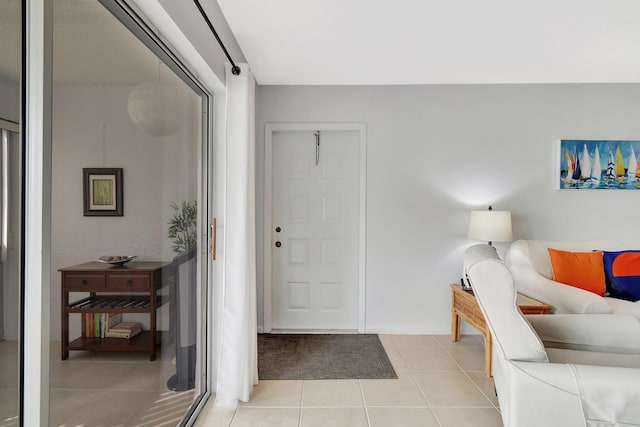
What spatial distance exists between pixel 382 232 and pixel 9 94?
9.60ft

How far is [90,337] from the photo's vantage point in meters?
1.10

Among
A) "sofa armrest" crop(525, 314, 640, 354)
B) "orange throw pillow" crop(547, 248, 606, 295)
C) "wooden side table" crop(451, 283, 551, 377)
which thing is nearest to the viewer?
"sofa armrest" crop(525, 314, 640, 354)

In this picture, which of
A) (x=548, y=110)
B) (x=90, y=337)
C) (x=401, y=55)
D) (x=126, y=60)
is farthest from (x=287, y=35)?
(x=548, y=110)

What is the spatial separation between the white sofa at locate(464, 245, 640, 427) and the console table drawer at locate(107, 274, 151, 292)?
143 cm

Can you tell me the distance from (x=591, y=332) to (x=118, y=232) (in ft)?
7.60

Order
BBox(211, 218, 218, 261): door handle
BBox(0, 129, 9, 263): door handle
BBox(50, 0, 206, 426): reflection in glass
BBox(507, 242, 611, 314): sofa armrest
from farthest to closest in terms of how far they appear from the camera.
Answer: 1. BBox(507, 242, 611, 314): sofa armrest
2. BBox(211, 218, 218, 261): door handle
3. BBox(50, 0, 206, 426): reflection in glass
4. BBox(0, 129, 9, 263): door handle

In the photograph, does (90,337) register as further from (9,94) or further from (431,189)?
(431,189)

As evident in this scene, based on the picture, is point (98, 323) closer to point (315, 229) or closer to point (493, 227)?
point (315, 229)

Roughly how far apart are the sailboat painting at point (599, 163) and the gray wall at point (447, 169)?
81 mm

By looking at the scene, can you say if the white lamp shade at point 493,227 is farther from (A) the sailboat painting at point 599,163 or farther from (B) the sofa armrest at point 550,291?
(A) the sailboat painting at point 599,163

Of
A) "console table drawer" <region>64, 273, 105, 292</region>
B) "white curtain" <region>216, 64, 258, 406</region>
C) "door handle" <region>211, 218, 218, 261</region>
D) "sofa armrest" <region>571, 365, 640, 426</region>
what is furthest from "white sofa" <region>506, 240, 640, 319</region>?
"console table drawer" <region>64, 273, 105, 292</region>

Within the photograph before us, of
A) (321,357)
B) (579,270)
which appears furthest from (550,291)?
(321,357)

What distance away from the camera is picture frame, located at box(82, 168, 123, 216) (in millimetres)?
1065

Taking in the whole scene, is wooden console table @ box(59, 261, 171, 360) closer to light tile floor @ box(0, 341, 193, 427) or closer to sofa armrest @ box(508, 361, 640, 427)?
light tile floor @ box(0, 341, 193, 427)
